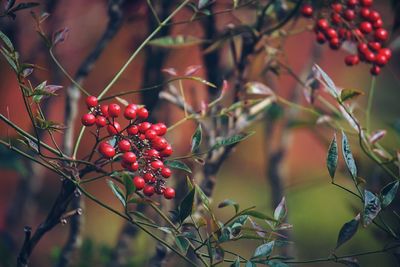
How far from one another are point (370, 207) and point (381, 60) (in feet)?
1.35

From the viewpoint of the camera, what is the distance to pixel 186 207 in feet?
2.62

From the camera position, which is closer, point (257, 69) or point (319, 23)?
point (319, 23)

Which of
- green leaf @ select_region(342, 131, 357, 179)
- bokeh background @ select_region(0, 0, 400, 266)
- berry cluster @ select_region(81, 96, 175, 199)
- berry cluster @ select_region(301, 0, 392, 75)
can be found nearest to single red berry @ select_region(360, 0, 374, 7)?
berry cluster @ select_region(301, 0, 392, 75)

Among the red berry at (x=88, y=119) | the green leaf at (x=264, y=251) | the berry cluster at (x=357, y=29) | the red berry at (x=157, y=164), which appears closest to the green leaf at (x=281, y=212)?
the green leaf at (x=264, y=251)

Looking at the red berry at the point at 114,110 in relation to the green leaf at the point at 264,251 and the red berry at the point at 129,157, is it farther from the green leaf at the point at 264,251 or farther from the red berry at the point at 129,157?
the green leaf at the point at 264,251

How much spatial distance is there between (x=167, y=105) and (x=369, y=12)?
0.67 m

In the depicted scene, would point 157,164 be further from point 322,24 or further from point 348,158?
point 322,24

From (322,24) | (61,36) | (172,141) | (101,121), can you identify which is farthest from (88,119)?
(172,141)

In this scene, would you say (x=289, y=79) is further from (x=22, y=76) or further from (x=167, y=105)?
(x=22, y=76)

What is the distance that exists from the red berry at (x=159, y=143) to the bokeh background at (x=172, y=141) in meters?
0.55

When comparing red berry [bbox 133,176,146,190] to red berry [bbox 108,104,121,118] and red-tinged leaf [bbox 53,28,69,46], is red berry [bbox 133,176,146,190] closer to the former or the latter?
red berry [bbox 108,104,121,118]

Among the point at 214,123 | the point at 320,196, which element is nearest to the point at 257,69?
the point at 214,123

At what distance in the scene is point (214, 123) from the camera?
1342 mm

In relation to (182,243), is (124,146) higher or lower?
higher
